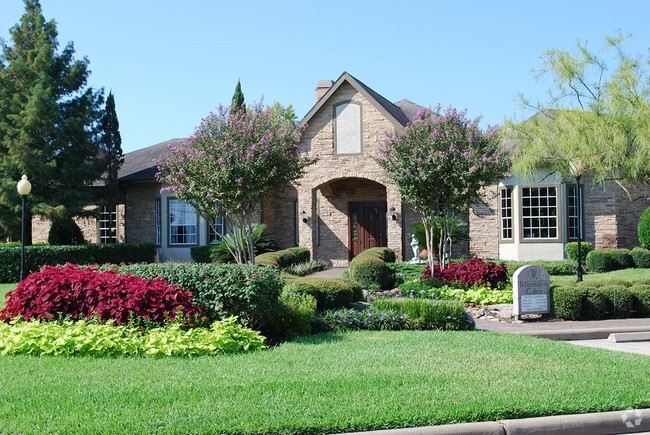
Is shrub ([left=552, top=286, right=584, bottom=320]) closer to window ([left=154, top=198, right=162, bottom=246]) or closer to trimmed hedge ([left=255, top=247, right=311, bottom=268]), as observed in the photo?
trimmed hedge ([left=255, top=247, right=311, bottom=268])

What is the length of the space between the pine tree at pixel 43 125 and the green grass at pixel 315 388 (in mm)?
17193

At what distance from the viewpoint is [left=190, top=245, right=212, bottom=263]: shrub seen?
25.2 m

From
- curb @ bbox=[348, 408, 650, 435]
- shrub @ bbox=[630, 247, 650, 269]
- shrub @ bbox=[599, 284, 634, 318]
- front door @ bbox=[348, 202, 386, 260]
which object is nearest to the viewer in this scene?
curb @ bbox=[348, 408, 650, 435]

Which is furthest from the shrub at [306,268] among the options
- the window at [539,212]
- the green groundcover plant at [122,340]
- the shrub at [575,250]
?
the green groundcover plant at [122,340]

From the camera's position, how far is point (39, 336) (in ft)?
27.5

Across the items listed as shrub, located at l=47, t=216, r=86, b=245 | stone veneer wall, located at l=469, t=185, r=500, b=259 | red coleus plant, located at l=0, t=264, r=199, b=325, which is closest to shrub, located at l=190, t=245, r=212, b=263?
shrub, located at l=47, t=216, r=86, b=245

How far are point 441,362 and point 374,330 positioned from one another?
281 cm

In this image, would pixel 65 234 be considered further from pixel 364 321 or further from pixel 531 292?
pixel 531 292

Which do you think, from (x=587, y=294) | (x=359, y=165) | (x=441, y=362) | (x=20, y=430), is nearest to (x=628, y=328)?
(x=587, y=294)

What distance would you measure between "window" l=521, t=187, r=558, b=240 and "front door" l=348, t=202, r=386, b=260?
5204 millimetres

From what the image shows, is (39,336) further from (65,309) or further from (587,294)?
(587,294)

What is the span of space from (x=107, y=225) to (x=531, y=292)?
20172 mm

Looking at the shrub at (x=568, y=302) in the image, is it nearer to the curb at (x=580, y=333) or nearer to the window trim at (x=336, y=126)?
the curb at (x=580, y=333)

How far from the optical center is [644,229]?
21.7 meters
